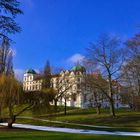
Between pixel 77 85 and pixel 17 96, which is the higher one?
pixel 77 85

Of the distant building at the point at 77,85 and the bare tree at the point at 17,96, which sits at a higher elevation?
the distant building at the point at 77,85

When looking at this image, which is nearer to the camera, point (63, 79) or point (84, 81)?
point (84, 81)

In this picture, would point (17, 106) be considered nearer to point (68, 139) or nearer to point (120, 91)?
point (68, 139)

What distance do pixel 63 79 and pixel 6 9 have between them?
2184 inches

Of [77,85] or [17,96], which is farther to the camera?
[77,85]

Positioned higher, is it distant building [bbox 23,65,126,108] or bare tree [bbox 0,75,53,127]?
distant building [bbox 23,65,126,108]

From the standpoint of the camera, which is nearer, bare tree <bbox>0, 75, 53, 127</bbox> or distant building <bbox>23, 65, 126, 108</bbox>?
bare tree <bbox>0, 75, 53, 127</bbox>

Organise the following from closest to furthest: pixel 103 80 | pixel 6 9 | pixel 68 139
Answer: pixel 6 9
pixel 68 139
pixel 103 80

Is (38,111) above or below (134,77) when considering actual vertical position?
below

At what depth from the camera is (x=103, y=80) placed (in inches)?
2041

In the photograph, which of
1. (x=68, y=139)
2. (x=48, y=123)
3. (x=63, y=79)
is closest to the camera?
(x=68, y=139)

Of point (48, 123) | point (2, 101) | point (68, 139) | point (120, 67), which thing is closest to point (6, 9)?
point (68, 139)

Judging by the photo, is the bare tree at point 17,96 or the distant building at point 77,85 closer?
the bare tree at point 17,96

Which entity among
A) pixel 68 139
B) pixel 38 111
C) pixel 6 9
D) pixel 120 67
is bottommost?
pixel 68 139
